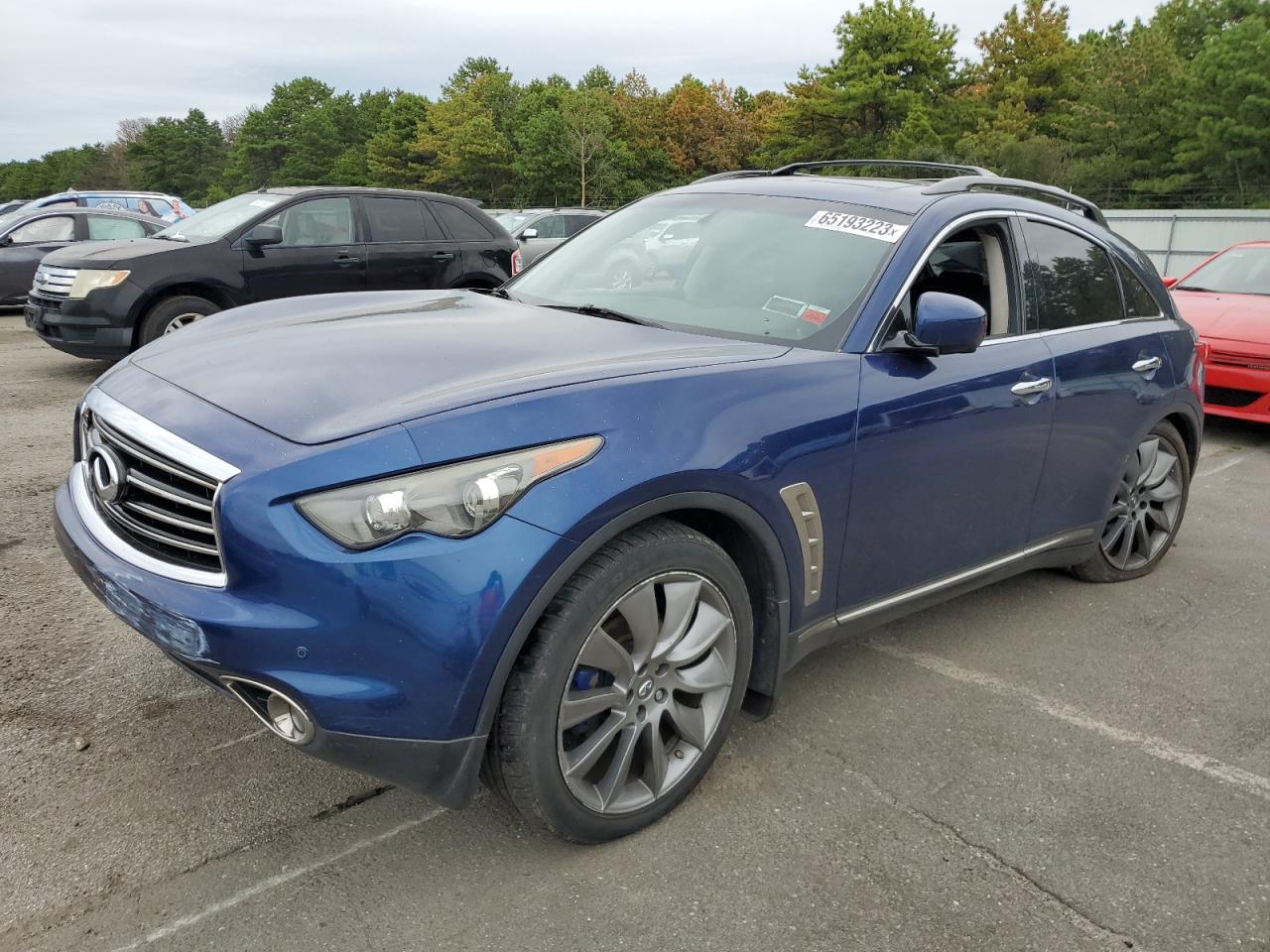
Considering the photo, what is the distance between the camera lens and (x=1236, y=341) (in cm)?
748

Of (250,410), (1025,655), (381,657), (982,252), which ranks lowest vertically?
(1025,655)

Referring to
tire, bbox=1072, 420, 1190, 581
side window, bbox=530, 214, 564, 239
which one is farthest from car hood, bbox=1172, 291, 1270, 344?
side window, bbox=530, 214, 564, 239

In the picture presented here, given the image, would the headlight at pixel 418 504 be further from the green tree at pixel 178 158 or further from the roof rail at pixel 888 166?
the green tree at pixel 178 158

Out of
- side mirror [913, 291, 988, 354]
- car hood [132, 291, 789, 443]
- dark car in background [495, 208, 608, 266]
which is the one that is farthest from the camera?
dark car in background [495, 208, 608, 266]

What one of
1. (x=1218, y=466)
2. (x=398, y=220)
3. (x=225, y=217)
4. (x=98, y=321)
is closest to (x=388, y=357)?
(x=1218, y=466)

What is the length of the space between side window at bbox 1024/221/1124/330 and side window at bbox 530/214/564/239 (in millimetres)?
14970

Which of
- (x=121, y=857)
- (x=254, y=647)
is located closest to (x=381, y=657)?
(x=254, y=647)

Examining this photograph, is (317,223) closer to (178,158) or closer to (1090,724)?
(1090,724)

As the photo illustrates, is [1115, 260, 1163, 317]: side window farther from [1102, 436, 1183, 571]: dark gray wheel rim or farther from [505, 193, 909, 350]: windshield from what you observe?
[505, 193, 909, 350]: windshield

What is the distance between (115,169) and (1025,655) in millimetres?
135097

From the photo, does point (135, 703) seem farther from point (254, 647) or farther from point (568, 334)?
point (568, 334)

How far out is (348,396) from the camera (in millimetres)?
2385

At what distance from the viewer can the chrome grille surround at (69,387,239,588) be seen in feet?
7.29

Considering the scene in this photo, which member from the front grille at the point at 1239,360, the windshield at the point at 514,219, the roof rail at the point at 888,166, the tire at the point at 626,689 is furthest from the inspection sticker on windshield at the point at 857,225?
the windshield at the point at 514,219
